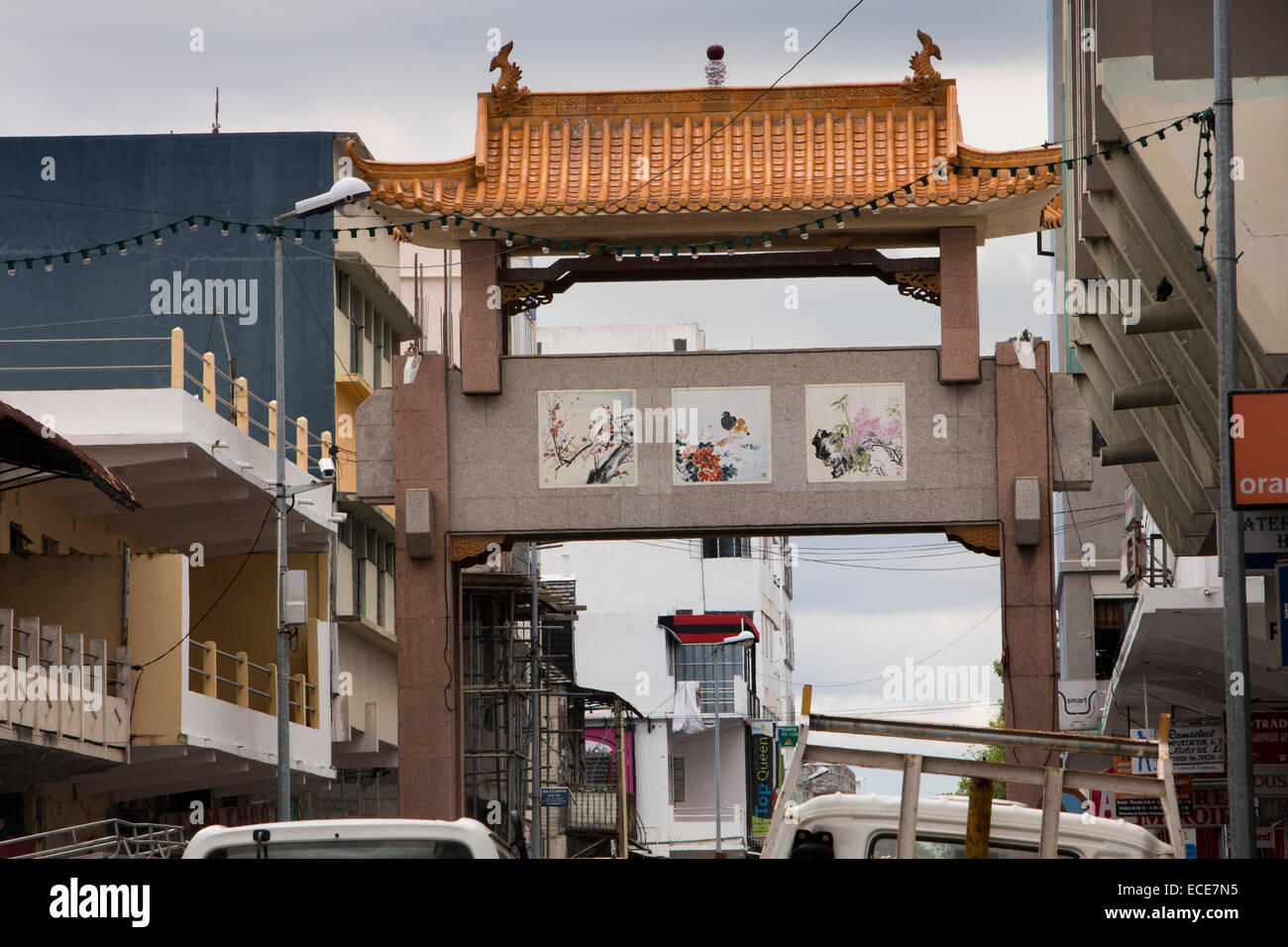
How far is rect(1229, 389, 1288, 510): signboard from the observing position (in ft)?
52.5

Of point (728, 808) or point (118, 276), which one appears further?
point (728, 808)

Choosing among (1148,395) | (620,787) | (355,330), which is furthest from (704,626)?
(1148,395)

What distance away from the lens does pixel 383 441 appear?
25656 mm

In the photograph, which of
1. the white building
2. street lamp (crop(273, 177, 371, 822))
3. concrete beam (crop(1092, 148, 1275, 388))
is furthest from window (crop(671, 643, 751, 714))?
concrete beam (crop(1092, 148, 1275, 388))

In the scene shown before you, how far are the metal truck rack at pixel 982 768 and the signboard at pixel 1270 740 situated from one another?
16075 millimetres

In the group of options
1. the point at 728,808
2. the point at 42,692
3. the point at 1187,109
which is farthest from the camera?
the point at 728,808

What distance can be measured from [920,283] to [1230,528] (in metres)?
10.2

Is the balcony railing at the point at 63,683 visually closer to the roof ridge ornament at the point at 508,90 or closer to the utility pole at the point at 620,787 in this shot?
the roof ridge ornament at the point at 508,90

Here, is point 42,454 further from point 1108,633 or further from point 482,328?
point 1108,633

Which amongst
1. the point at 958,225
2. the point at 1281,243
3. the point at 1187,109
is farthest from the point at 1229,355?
the point at 958,225

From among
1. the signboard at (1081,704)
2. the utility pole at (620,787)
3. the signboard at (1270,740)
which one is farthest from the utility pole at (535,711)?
the signboard at (1270,740)

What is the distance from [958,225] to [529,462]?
6.72 m

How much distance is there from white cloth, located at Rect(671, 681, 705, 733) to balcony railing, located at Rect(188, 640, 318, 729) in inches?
2033
